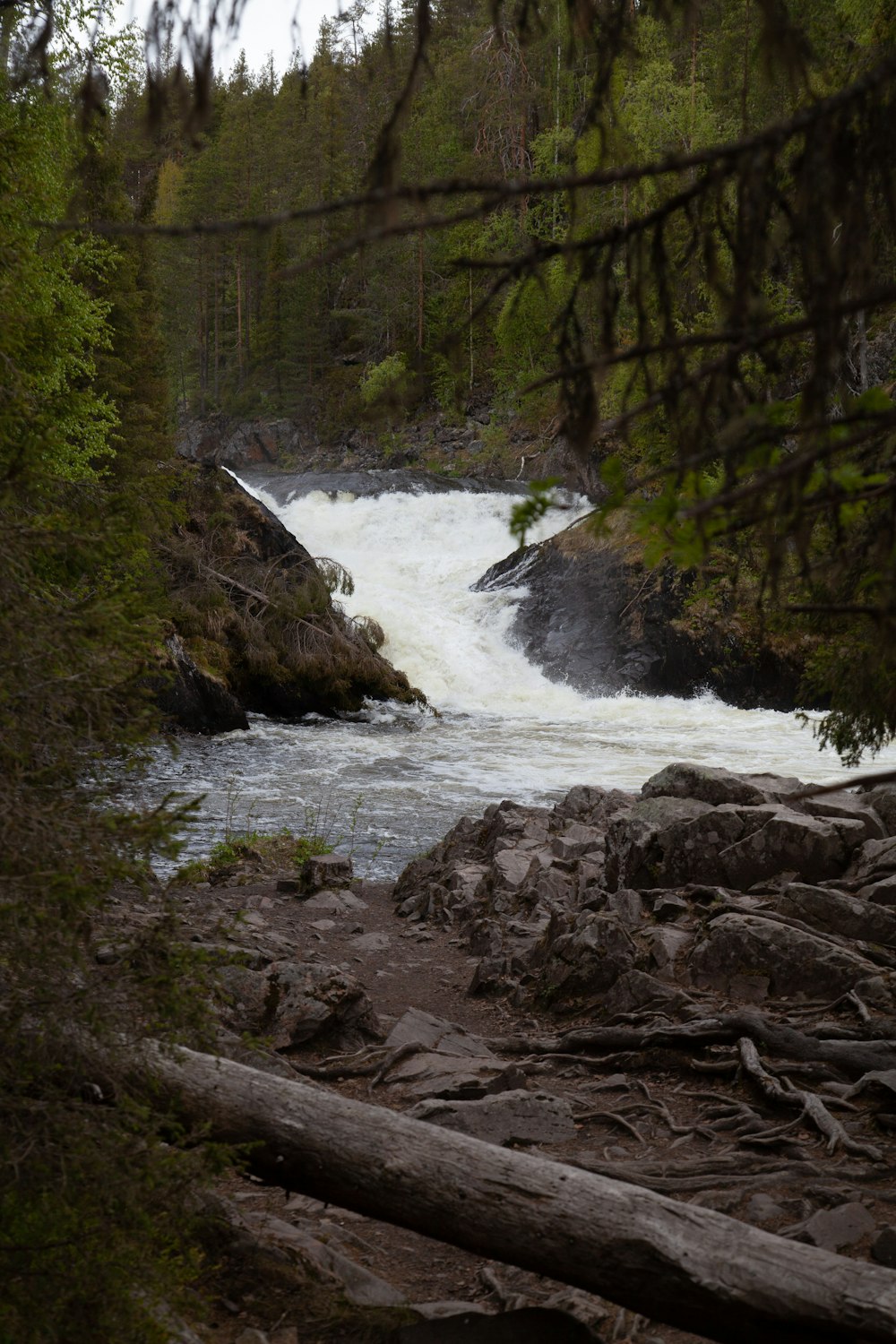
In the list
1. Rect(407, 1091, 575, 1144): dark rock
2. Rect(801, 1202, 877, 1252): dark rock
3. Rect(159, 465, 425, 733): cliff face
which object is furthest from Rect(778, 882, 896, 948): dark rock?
Rect(159, 465, 425, 733): cliff face

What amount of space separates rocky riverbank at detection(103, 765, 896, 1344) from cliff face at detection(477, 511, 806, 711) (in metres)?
10.3

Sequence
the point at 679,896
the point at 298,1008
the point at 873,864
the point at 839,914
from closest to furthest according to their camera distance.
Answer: the point at 298,1008 → the point at 839,914 → the point at 873,864 → the point at 679,896

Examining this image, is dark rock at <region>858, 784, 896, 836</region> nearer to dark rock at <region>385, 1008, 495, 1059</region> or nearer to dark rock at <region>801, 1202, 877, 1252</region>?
dark rock at <region>385, 1008, 495, 1059</region>

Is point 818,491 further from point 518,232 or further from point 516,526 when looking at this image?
point 518,232

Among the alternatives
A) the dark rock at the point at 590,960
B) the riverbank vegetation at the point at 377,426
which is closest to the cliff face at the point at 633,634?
the dark rock at the point at 590,960

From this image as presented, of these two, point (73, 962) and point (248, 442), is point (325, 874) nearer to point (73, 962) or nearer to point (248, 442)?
point (73, 962)

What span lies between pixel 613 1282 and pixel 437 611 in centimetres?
2226

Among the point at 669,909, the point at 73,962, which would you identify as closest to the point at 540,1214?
the point at 73,962

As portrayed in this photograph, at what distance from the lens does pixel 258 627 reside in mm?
19500

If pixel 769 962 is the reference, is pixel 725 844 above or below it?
above

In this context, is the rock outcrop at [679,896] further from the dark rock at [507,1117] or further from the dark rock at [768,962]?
the dark rock at [507,1117]

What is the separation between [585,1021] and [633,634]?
16.2 meters

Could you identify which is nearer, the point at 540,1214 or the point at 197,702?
the point at 540,1214

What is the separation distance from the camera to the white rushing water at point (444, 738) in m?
13.6
